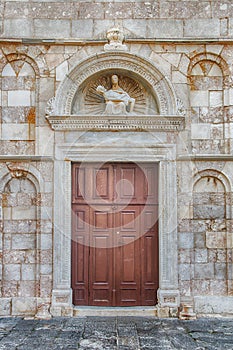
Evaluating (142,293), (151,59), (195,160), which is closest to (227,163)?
(195,160)

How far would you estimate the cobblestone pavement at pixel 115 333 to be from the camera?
4.32m

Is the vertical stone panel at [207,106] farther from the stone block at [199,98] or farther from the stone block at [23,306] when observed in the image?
the stone block at [23,306]

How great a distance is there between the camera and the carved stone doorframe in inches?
214

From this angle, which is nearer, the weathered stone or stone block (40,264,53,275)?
stone block (40,264,53,275)

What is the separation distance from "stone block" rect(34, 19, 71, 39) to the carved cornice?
4.04 feet

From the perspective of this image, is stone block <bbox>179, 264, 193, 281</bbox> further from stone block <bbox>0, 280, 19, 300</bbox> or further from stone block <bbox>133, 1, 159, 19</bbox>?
stone block <bbox>133, 1, 159, 19</bbox>

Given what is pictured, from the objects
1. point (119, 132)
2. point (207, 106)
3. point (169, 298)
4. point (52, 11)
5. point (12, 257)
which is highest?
point (52, 11)

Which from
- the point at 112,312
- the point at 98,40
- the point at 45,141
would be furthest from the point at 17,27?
the point at 112,312

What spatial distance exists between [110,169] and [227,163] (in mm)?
1691

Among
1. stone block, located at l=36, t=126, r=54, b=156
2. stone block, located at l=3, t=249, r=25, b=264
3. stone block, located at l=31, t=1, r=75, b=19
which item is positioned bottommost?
stone block, located at l=3, t=249, r=25, b=264

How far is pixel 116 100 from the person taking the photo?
5.67 metres

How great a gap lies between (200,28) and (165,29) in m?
0.51

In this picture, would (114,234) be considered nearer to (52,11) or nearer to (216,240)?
(216,240)

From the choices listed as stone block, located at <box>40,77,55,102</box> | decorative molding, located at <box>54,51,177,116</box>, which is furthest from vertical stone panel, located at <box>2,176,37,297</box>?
decorative molding, located at <box>54,51,177,116</box>
